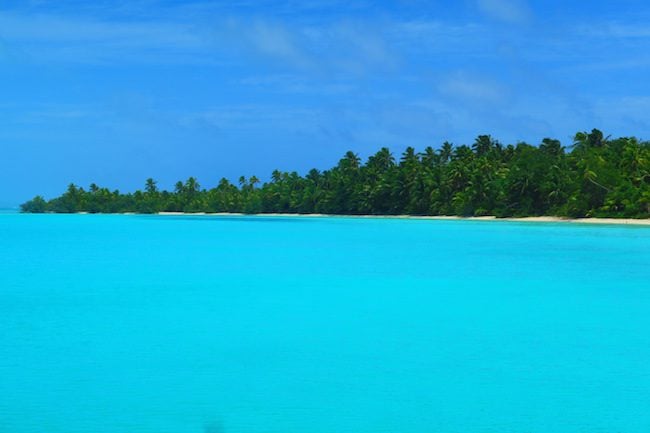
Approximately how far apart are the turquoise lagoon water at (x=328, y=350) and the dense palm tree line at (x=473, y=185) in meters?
30.7

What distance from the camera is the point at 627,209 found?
47094 mm

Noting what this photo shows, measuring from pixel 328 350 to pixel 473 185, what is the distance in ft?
171

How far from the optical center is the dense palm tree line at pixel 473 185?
1914 inches

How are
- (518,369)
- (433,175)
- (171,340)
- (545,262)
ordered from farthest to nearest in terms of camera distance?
(433,175)
(545,262)
(171,340)
(518,369)

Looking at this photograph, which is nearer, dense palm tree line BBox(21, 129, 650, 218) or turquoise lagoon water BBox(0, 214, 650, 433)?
turquoise lagoon water BBox(0, 214, 650, 433)

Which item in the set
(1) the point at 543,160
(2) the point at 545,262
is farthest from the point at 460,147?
(2) the point at 545,262

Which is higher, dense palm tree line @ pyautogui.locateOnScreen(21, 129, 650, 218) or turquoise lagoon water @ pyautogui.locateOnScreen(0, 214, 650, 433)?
dense palm tree line @ pyautogui.locateOnScreen(21, 129, 650, 218)

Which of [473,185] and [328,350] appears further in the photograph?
[473,185]

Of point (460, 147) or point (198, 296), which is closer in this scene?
point (198, 296)

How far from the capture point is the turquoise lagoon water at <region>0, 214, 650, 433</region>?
688 cm

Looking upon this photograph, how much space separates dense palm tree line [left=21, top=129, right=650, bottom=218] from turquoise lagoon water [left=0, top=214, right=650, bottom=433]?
3068cm

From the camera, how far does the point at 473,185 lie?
6016cm

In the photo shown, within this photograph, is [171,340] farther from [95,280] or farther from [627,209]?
[627,209]

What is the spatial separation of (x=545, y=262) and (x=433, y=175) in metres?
44.8
